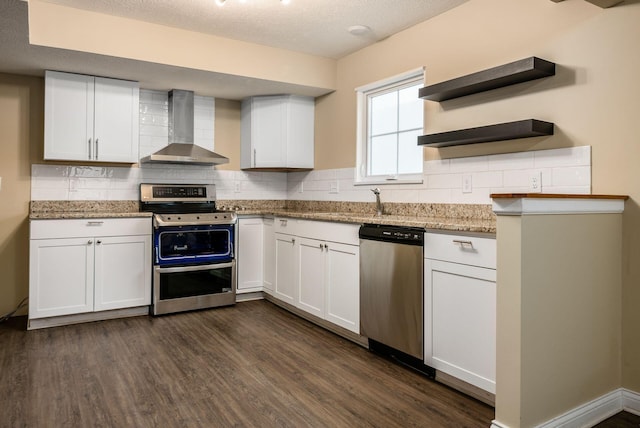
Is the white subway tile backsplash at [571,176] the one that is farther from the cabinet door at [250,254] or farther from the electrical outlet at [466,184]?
the cabinet door at [250,254]

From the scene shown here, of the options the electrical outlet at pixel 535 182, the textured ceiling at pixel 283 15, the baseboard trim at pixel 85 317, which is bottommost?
the baseboard trim at pixel 85 317

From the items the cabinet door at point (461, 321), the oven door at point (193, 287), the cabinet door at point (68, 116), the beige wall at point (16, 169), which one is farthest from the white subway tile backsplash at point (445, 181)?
the beige wall at point (16, 169)

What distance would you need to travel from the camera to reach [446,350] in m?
2.42

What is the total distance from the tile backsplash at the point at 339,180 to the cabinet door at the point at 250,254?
58 cm

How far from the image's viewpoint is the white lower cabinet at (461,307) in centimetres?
219

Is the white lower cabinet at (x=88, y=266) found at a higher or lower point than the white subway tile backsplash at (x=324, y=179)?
lower

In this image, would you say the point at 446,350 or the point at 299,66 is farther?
the point at 299,66

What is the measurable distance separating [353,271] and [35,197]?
2.92 m

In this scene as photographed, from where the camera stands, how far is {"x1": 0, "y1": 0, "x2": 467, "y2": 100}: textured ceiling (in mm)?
3133

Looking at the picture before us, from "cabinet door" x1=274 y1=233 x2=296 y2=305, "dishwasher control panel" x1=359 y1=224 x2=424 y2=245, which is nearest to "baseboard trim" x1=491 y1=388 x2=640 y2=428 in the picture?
"dishwasher control panel" x1=359 y1=224 x2=424 y2=245

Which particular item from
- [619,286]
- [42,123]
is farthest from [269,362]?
[42,123]

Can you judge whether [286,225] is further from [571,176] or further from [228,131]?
[571,176]

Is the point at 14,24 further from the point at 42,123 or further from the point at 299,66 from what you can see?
the point at 299,66

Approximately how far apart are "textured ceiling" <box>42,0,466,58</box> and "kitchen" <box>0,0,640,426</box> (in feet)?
0.60
